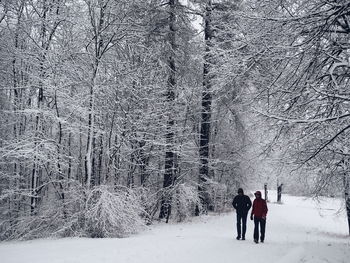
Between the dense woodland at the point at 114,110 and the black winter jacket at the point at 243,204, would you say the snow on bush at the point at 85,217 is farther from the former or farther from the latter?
the black winter jacket at the point at 243,204

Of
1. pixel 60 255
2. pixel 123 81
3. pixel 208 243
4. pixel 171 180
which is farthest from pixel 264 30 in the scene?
pixel 171 180

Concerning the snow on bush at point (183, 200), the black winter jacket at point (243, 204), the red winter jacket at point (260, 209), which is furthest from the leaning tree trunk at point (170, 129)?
the red winter jacket at point (260, 209)

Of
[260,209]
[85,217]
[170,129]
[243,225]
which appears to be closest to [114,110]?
[170,129]

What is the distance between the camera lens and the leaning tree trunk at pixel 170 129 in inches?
580

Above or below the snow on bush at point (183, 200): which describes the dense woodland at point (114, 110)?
above

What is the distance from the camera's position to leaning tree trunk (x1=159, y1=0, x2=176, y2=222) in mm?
14734

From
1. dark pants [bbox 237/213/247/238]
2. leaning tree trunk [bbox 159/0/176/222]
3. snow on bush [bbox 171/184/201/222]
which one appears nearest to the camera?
dark pants [bbox 237/213/247/238]

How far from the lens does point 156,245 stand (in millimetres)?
8672

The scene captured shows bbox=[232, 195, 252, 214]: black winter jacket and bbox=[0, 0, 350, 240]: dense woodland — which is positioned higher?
bbox=[0, 0, 350, 240]: dense woodland

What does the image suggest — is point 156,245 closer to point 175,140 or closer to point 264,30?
point 264,30

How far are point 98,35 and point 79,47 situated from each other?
4.11 feet

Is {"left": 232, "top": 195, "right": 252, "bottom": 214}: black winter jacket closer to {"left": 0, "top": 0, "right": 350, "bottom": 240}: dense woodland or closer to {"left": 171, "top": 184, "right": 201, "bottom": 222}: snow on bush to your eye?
{"left": 0, "top": 0, "right": 350, "bottom": 240}: dense woodland

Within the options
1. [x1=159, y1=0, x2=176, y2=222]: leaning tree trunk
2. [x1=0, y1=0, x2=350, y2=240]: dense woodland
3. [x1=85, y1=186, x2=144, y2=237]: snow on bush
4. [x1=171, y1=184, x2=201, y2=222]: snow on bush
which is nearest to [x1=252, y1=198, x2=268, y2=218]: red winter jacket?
[x1=0, y1=0, x2=350, y2=240]: dense woodland

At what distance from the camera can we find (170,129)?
1492 cm
